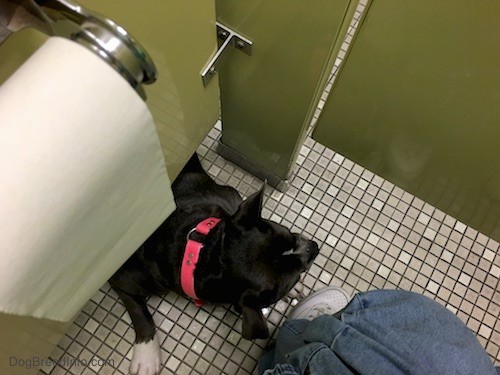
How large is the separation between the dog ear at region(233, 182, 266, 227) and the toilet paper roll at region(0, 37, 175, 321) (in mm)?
389

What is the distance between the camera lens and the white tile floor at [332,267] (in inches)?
44.2

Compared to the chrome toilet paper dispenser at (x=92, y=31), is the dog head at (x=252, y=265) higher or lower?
lower

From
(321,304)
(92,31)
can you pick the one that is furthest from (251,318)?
(92,31)

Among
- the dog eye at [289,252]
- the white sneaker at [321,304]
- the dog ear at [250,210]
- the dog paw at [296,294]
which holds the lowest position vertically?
the dog paw at [296,294]

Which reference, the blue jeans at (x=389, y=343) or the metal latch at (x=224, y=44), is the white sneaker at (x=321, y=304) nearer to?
the blue jeans at (x=389, y=343)

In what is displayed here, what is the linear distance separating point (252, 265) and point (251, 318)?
9 cm

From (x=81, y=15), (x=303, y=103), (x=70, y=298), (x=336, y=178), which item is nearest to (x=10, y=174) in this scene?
(x=81, y=15)

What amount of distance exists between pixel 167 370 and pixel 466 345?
66cm

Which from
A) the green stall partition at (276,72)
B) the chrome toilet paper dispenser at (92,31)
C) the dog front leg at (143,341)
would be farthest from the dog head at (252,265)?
the chrome toilet paper dispenser at (92,31)

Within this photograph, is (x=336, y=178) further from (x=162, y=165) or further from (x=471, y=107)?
(x=162, y=165)

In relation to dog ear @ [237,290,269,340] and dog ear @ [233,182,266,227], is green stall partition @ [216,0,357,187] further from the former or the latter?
dog ear @ [237,290,269,340]

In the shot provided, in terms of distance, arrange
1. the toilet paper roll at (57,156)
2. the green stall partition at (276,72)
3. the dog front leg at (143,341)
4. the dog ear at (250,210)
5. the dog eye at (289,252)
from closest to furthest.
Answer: the toilet paper roll at (57,156) → the green stall partition at (276,72) → the dog ear at (250,210) → the dog eye at (289,252) → the dog front leg at (143,341)

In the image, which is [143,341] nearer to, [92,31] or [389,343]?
[389,343]

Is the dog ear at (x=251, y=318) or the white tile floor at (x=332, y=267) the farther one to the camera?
the white tile floor at (x=332, y=267)
